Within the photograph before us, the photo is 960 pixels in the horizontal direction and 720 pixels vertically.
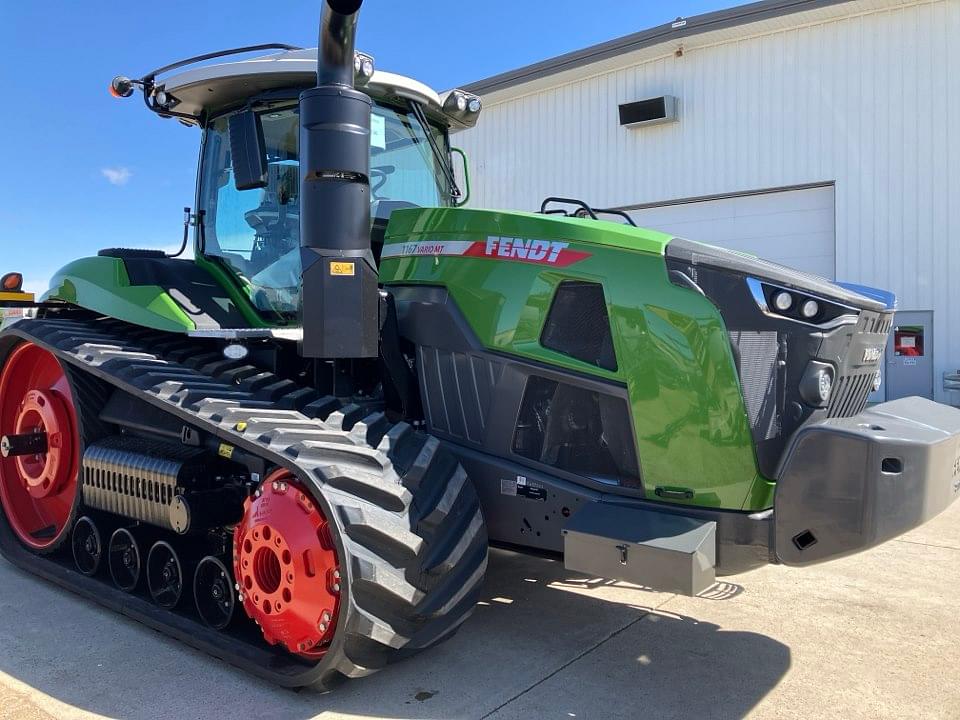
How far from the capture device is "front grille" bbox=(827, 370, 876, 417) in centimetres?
290

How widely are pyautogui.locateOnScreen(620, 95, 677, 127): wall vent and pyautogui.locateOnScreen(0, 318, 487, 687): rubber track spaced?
10.4 metres

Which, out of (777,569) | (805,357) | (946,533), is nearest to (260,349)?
(805,357)

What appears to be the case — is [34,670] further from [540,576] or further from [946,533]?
[946,533]

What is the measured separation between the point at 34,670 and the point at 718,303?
2963 mm

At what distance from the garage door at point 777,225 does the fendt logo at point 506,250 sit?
354 inches

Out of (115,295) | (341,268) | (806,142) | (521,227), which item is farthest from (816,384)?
(806,142)

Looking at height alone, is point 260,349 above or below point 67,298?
below

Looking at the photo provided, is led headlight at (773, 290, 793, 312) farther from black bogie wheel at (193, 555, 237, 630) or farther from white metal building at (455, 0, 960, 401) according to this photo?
white metal building at (455, 0, 960, 401)

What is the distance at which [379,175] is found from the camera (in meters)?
3.96

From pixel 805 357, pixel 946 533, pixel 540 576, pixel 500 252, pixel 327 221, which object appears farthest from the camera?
pixel 946 533

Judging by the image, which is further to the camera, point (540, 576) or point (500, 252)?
point (540, 576)

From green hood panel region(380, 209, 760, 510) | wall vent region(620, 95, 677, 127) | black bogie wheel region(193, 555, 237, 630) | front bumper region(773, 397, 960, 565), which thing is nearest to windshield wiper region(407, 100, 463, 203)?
green hood panel region(380, 209, 760, 510)

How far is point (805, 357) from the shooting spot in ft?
9.21

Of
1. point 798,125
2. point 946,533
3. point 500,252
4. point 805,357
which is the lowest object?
point 946,533
